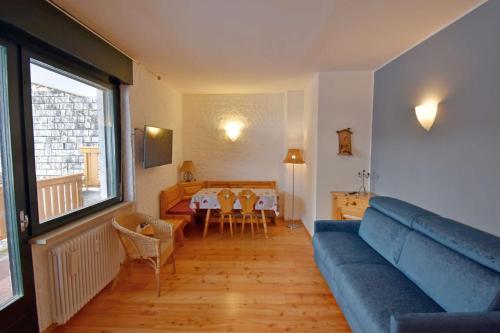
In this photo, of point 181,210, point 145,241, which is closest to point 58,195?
point 145,241

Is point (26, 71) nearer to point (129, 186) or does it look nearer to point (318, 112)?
point (129, 186)

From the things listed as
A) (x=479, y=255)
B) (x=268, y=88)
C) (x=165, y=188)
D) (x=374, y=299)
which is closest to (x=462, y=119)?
(x=479, y=255)

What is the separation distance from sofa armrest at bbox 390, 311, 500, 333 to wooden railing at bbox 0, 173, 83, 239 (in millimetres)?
2568

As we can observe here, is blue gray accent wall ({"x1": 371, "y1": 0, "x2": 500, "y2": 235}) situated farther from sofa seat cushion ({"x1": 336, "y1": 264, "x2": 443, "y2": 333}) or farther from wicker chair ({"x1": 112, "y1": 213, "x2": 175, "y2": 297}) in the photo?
wicker chair ({"x1": 112, "y1": 213, "x2": 175, "y2": 297})

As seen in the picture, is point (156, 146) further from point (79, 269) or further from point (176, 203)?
point (79, 269)

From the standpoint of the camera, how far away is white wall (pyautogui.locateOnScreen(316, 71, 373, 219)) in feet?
11.7

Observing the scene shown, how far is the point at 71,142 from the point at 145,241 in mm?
1204

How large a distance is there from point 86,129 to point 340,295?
9.60ft

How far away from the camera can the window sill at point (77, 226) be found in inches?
72.8

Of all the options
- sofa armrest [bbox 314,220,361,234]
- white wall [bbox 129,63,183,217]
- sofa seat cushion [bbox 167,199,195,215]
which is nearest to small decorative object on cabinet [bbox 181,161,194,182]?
white wall [bbox 129,63,183,217]

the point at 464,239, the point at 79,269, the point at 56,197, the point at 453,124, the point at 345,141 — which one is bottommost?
the point at 79,269

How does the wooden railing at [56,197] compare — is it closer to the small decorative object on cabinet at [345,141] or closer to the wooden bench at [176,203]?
the wooden bench at [176,203]

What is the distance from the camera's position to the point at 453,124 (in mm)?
2156

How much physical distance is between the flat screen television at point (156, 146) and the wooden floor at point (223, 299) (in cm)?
136
